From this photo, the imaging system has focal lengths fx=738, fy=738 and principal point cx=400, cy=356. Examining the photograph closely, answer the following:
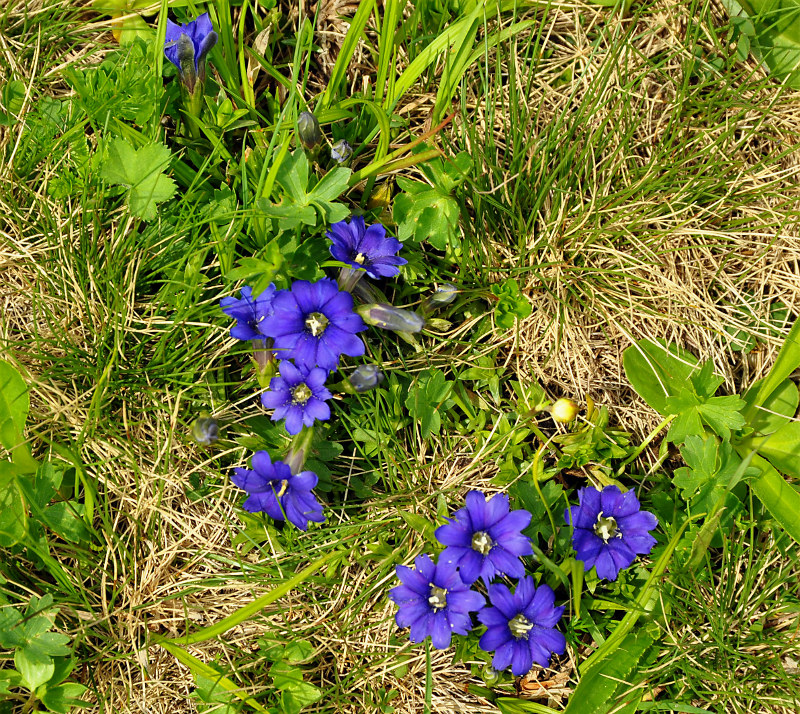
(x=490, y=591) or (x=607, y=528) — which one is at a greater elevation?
(x=607, y=528)

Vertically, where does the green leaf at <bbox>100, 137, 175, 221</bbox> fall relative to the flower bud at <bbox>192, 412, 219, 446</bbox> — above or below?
above

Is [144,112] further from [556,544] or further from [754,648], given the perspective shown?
[754,648]

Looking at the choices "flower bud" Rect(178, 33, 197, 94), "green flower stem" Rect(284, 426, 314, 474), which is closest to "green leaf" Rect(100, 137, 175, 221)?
"flower bud" Rect(178, 33, 197, 94)

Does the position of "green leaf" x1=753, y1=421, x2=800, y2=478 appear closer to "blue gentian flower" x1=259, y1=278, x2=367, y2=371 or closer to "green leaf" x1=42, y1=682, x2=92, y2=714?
"blue gentian flower" x1=259, y1=278, x2=367, y2=371

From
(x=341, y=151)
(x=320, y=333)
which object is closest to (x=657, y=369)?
(x=320, y=333)

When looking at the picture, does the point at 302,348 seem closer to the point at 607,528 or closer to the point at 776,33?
the point at 607,528

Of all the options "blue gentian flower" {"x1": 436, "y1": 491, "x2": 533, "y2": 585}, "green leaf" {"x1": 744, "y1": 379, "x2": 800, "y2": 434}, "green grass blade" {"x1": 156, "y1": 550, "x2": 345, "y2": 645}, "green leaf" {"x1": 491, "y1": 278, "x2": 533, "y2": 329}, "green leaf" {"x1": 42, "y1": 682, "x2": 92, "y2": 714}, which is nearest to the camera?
"green grass blade" {"x1": 156, "y1": 550, "x2": 345, "y2": 645}

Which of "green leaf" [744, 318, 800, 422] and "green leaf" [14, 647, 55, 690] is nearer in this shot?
"green leaf" [14, 647, 55, 690]
